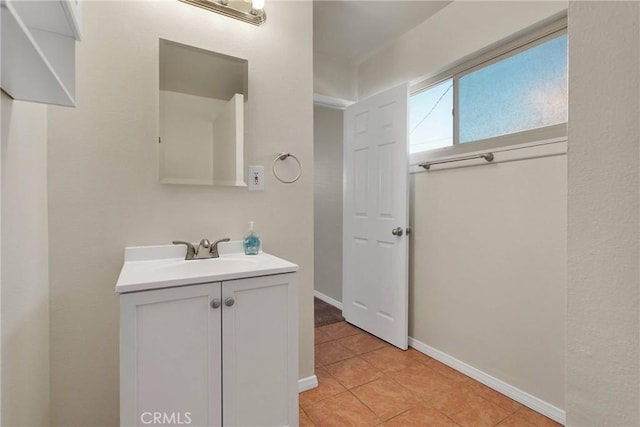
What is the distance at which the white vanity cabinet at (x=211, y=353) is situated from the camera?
3.36 ft

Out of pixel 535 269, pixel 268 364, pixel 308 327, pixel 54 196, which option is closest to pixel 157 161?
pixel 54 196

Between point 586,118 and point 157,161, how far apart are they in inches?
60.8

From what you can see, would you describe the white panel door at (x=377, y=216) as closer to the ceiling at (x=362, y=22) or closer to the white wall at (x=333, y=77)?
the white wall at (x=333, y=77)

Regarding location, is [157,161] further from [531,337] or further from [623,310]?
[531,337]

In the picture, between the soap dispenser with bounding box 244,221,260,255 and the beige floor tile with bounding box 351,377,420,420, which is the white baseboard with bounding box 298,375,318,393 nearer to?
the beige floor tile with bounding box 351,377,420,420

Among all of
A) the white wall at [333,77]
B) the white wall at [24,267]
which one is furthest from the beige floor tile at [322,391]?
the white wall at [333,77]

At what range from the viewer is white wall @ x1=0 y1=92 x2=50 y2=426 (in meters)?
0.90

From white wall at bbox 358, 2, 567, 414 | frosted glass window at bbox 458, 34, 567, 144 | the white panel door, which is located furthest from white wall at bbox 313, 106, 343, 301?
frosted glass window at bbox 458, 34, 567, 144

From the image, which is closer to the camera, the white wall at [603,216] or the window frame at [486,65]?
the white wall at [603,216]

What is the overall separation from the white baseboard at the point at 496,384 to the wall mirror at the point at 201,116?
1.75 meters

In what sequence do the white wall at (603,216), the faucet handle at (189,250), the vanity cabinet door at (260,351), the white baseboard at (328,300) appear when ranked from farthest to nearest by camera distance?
the white baseboard at (328,300) → the faucet handle at (189,250) → the vanity cabinet door at (260,351) → the white wall at (603,216)

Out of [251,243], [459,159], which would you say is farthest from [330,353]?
[459,159]

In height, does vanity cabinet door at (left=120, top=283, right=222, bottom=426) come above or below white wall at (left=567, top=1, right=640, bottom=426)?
below

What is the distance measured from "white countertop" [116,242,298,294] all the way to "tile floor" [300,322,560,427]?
86 cm
